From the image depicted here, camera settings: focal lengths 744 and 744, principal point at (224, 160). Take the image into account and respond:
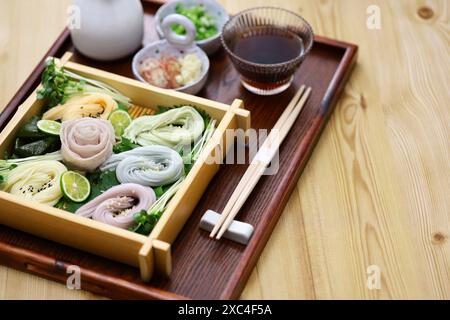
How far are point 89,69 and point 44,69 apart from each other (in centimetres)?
17

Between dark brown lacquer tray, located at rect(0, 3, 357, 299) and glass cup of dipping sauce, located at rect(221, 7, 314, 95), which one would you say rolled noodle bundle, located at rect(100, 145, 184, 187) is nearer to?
dark brown lacquer tray, located at rect(0, 3, 357, 299)

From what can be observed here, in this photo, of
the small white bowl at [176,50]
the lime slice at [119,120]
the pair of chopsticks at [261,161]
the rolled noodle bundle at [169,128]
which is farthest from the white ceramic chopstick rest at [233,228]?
the small white bowl at [176,50]

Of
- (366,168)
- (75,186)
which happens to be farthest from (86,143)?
(366,168)

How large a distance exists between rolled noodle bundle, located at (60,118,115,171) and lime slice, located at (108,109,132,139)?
7 cm

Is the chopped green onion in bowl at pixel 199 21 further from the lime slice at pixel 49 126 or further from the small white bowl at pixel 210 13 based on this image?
the lime slice at pixel 49 126

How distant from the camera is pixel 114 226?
1.96 metres

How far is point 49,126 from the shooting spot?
218cm

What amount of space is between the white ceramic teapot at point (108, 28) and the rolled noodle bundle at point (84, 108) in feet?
0.90

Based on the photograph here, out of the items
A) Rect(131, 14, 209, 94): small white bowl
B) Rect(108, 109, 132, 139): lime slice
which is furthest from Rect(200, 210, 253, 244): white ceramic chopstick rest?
Rect(131, 14, 209, 94): small white bowl

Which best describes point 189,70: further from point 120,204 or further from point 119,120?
point 120,204

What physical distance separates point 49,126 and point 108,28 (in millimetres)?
453

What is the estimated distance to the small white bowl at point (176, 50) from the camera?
95.7 inches
